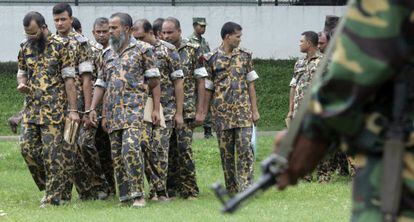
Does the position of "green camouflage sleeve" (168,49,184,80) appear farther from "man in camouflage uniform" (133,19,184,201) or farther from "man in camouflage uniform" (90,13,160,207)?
"man in camouflage uniform" (90,13,160,207)

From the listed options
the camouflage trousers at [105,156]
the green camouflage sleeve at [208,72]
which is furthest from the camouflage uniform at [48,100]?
the green camouflage sleeve at [208,72]

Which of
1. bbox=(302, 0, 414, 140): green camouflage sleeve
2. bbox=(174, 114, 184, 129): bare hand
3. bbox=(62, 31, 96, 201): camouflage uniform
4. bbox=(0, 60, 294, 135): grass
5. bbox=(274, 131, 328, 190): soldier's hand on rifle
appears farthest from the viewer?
Answer: bbox=(0, 60, 294, 135): grass

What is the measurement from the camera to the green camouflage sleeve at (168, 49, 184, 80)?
12.5m

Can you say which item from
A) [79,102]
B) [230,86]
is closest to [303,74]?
[230,86]

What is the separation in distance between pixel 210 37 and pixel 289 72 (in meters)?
2.09

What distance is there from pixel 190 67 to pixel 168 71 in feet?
2.38

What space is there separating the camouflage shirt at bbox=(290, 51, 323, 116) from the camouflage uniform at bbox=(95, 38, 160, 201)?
10.5 feet

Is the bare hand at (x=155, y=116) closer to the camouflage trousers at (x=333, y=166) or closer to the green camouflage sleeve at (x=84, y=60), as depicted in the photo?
the green camouflage sleeve at (x=84, y=60)

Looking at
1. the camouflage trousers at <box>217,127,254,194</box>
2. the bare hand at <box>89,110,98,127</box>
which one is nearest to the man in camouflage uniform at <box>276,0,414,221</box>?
the bare hand at <box>89,110,98,127</box>

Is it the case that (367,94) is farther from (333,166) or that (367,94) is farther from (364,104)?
(333,166)

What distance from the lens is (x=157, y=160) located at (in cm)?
1226

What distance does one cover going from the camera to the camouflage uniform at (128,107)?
11.4 m

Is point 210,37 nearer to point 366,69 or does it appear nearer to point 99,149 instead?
point 99,149

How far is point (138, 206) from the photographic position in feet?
37.3
